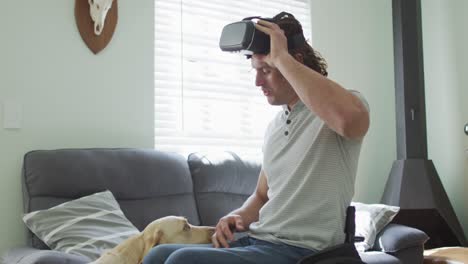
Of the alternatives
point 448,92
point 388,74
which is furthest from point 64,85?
point 448,92

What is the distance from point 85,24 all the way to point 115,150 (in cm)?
64

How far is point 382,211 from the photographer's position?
2.55 metres

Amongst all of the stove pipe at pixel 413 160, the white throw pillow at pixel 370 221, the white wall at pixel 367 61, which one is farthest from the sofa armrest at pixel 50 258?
the white wall at pixel 367 61

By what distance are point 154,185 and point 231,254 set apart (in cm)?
122

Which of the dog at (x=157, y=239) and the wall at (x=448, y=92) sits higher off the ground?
the wall at (x=448, y=92)

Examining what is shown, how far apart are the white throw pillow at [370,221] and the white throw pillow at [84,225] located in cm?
100

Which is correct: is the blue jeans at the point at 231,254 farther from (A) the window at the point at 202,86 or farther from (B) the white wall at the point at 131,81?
(A) the window at the point at 202,86

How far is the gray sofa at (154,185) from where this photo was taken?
220cm

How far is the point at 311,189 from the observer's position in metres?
1.36

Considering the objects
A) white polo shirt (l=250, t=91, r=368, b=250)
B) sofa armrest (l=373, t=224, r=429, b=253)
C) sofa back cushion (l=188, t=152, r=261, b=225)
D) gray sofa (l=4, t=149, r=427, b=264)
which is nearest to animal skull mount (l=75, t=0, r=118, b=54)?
gray sofa (l=4, t=149, r=427, b=264)

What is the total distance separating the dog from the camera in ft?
→ 5.29

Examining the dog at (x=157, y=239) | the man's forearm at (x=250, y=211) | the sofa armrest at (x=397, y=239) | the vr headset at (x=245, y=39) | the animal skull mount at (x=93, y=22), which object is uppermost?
the animal skull mount at (x=93, y=22)

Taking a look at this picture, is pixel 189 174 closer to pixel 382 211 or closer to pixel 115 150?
pixel 115 150

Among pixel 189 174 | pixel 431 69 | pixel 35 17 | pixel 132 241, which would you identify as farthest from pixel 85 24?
pixel 431 69
